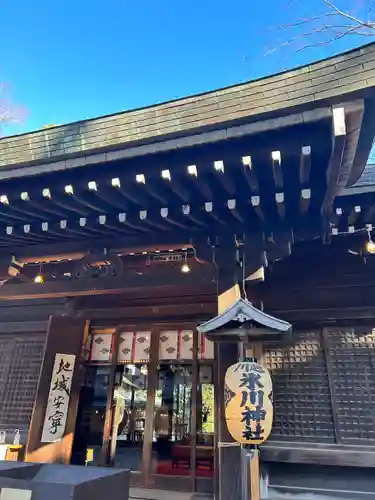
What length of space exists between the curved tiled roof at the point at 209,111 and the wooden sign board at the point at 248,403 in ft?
7.54

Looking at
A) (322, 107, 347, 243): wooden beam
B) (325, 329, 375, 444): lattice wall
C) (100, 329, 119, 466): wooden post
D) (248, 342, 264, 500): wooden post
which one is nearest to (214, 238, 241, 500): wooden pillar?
(248, 342, 264, 500): wooden post

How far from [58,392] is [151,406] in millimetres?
1449

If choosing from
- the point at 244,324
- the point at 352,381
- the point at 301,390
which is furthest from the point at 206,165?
the point at 352,381

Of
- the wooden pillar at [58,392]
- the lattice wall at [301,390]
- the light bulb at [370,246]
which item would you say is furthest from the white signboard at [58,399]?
the light bulb at [370,246]

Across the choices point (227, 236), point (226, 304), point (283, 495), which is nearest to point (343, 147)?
point (227, 236)

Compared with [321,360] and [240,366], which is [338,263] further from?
[240,366]

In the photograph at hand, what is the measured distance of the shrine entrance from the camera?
526cm

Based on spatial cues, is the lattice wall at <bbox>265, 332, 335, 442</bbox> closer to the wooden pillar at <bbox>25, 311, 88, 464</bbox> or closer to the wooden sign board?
the wooden sign board

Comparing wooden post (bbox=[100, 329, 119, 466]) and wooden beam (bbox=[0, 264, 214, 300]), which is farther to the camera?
wooden post (bbox=[100, 329, 119, 466])

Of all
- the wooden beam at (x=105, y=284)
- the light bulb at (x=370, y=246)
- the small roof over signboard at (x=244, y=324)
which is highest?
the light bulb at (x=370, y=246)

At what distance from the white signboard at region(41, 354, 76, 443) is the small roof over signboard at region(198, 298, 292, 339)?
315cm

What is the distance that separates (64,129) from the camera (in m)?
3.74

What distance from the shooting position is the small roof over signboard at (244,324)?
130 inches

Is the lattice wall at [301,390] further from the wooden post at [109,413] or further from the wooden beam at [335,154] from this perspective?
the wooden post at [109,413]
